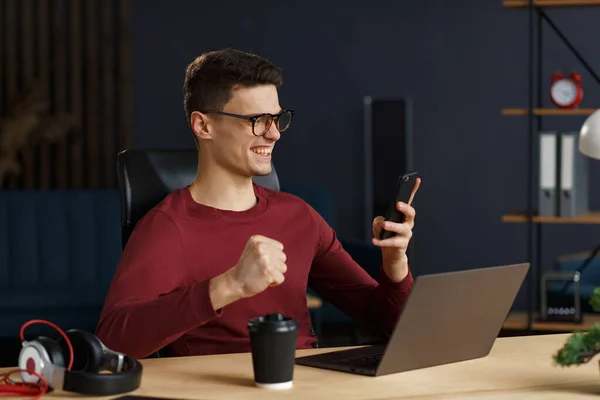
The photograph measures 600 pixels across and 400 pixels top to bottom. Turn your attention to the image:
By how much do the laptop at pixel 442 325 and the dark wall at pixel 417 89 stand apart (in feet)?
13.5

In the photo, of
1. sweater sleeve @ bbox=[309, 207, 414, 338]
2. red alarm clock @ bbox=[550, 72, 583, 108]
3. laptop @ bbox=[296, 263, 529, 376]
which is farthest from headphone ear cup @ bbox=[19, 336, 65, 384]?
red alarm clock @ bbox=[550, 72, 583, 108]

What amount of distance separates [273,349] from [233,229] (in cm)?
63

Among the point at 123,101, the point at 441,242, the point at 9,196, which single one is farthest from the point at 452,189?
the point at 9,196

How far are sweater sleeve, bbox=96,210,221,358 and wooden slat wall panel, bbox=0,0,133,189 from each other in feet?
13.2

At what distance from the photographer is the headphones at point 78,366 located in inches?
58.6

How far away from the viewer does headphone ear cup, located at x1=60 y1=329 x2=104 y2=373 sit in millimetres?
1530

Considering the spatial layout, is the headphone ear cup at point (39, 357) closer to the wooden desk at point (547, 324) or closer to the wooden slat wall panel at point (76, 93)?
the wooden desk at point (547, 324)

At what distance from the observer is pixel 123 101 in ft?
19.8

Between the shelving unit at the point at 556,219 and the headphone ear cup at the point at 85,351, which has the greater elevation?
the headphone ear cup at the point at 85,351

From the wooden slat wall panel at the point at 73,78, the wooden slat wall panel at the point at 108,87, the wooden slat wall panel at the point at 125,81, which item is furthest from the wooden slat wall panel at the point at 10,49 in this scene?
Result: the wooden slat wall panel at the point at 125,81

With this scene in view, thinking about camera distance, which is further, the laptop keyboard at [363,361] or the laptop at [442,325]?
the laptop keyboard at [363,361]

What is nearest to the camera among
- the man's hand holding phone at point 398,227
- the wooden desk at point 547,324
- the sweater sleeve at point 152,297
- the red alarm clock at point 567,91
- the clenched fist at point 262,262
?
the clenched fist at point 262,262

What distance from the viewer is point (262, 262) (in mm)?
1613

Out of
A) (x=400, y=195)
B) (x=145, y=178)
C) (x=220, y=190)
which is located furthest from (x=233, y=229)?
(x=400, y=195)
